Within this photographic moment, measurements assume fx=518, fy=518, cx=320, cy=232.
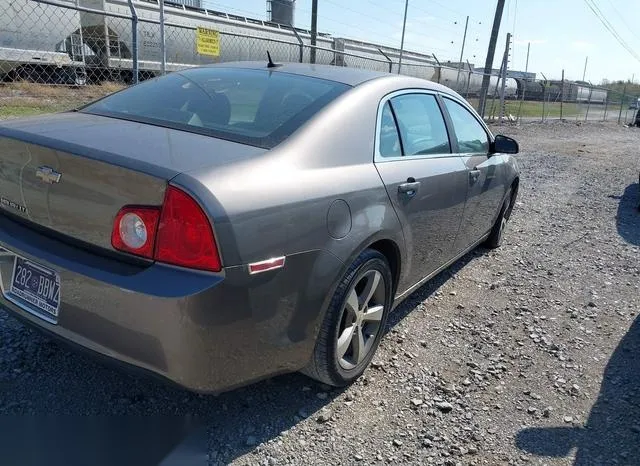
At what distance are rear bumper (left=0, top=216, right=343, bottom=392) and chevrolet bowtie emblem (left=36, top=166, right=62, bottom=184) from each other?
0.25 metres

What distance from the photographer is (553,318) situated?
12.5 ft

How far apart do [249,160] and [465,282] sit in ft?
9.31

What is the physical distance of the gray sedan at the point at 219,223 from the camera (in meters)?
1.85

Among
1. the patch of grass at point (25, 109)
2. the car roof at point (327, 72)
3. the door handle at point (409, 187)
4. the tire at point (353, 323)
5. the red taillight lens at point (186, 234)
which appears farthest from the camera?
the patch of grass at point (25, 109)

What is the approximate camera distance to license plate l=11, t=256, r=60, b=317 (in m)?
2.07

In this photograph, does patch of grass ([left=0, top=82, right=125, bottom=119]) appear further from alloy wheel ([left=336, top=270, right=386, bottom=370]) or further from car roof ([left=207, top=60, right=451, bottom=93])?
alloy wheel ([left=336, top=270, right=386, bottom=370])

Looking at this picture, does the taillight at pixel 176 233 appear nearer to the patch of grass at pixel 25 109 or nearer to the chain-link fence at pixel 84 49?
the chain-link fence at pixel 84 49

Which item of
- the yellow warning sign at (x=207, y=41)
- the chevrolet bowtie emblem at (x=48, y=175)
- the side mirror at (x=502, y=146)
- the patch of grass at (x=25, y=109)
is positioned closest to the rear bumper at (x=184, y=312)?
the chevrolet bowtie emblem at (x=48, y=175)

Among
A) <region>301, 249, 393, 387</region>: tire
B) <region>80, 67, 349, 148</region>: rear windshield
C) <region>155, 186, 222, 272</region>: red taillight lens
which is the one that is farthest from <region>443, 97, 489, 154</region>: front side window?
<region>155, 186, 222, 272</region>: red taillight lens

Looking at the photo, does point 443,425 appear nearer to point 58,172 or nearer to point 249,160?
point 249,160

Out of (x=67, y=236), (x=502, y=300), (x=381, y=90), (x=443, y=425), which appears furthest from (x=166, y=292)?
(x=502, y=300)

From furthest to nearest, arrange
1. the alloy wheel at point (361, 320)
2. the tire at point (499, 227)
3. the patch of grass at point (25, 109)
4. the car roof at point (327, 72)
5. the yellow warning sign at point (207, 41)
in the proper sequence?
the patch of grass at point (25, 109) → the yellow warning sign at point (207, 41) → the tire at point (499, 227) → the car roof at point (327, 72) → the alloy wheel at point (361, 320)

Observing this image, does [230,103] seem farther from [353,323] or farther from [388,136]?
[353,323]

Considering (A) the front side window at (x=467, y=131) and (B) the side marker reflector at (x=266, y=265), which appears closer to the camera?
(B) the side marker reflector at (x=266, y=265)
